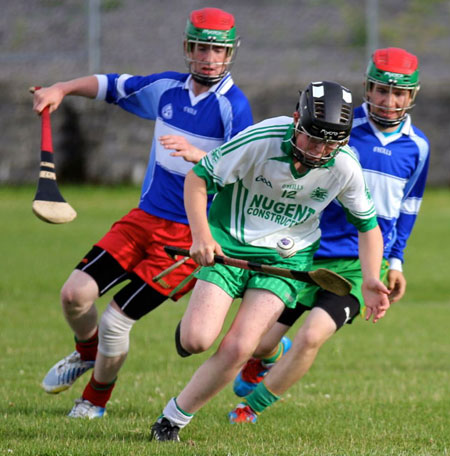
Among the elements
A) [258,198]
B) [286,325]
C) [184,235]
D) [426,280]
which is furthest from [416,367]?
[426,280]

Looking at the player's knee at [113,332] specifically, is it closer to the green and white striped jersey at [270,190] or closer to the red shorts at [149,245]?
the red shorts at [149,245]

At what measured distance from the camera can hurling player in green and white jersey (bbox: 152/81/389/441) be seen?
481 centimetres

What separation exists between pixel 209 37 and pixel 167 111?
0.54 metres

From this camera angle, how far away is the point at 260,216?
5180 mm

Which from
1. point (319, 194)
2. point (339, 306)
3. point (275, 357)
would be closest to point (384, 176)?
point (339, 306)

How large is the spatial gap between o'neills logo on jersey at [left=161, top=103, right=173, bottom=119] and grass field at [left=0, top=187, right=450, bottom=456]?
186 centimetres

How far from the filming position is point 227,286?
5.09 meters

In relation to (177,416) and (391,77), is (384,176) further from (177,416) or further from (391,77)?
(177,416)

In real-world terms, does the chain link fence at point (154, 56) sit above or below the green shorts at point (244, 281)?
below

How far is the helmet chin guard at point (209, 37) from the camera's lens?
233 inches

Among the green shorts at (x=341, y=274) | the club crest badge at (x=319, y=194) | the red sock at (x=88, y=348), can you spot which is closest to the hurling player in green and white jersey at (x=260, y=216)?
the club crest badge at (x=319, y=194)

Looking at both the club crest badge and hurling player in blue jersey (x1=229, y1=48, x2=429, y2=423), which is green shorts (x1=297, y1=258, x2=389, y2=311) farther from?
the club crest badge

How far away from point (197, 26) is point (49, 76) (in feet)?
47.1

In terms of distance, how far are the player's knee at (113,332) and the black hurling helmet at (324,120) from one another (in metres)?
1.63
